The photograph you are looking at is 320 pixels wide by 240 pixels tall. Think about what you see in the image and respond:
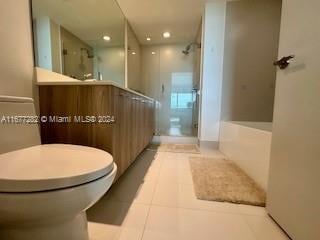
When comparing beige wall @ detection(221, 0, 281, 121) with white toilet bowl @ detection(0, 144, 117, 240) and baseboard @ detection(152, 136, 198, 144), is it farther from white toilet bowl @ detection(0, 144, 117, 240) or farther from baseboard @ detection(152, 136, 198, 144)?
white toilet bowl @ detection(0, 144, 117, 240)

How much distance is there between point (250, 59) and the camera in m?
2.59

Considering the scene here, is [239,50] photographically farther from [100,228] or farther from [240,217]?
[100,228]

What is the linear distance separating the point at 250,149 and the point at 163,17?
7.79ft

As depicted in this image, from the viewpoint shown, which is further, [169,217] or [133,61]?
[133,61]

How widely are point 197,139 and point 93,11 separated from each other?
235cm

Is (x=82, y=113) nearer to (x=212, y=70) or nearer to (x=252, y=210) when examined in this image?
(x=252, y=210)

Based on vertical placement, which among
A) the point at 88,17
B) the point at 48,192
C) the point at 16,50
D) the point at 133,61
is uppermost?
the point at 88,17

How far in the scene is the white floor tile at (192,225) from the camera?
0.88 meters

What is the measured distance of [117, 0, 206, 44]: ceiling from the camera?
242cm

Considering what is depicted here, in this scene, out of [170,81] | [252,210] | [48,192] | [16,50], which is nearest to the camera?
[48,192]

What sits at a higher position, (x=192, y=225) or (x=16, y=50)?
(x=16, y=50)

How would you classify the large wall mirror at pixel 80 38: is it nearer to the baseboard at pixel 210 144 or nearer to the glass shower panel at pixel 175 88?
the glass shower panel at pixel 175 88

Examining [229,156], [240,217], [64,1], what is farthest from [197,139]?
[64,1]

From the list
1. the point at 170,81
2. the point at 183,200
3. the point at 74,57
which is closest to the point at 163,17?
the point at 170,81
